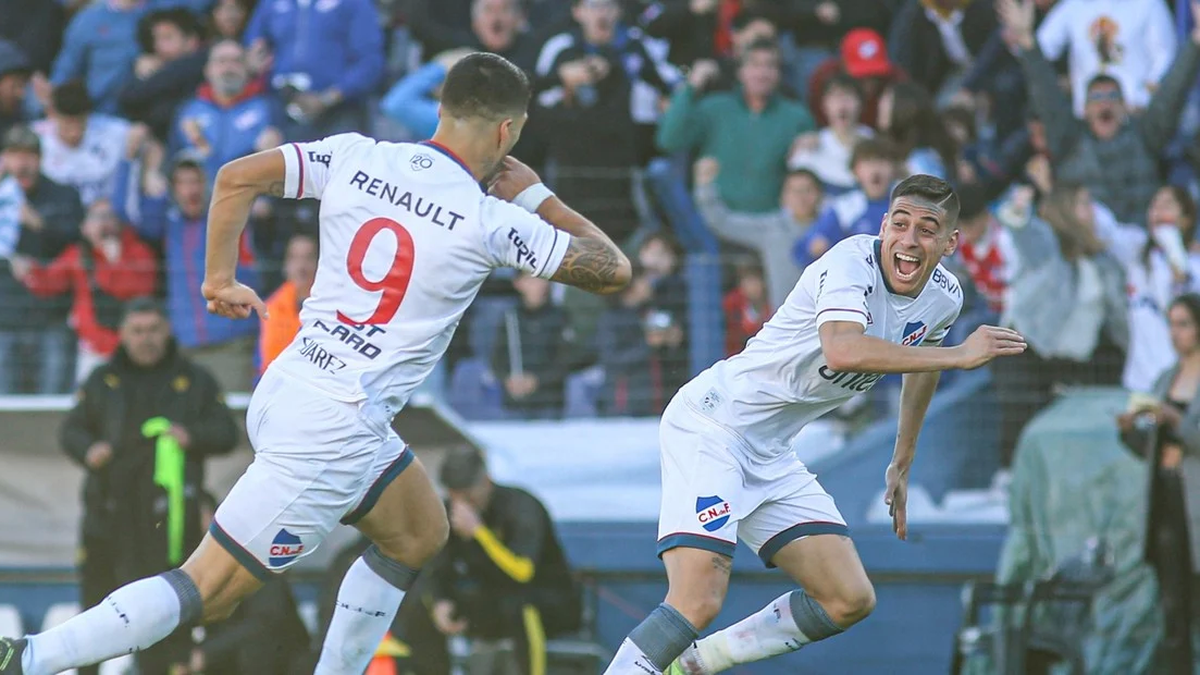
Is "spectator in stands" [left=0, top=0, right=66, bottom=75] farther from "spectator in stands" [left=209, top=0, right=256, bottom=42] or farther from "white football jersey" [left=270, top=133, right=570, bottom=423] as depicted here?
"white football jersey" [left=270, top=133, right=570, bottom=423]

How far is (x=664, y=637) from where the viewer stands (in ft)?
20.9

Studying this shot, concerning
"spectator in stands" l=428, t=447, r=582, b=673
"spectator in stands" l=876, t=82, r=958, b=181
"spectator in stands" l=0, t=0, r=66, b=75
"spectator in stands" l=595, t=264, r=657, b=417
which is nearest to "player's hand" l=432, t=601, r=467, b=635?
"spectator in stands" l=428, t=447, r=582, b=673

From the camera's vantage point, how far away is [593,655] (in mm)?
10391

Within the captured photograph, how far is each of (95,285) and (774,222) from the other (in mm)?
4494

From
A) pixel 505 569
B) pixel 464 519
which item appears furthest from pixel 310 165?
pixel 505 569

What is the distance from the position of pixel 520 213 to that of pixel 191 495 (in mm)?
5168

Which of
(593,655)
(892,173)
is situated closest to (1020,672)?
(593,655)

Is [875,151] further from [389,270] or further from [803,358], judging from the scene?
[389,270]

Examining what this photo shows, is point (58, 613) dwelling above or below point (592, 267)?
below

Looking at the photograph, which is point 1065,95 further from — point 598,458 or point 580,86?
point 598,458

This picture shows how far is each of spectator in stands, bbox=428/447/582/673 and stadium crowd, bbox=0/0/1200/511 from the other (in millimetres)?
1108

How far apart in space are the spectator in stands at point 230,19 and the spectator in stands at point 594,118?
2.46 m

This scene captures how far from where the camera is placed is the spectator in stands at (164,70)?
41.9ft

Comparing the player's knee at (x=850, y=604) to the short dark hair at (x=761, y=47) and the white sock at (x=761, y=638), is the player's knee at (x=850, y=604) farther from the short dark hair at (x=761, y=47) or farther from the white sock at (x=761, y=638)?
the short dark hair at (x=761, y=47)
